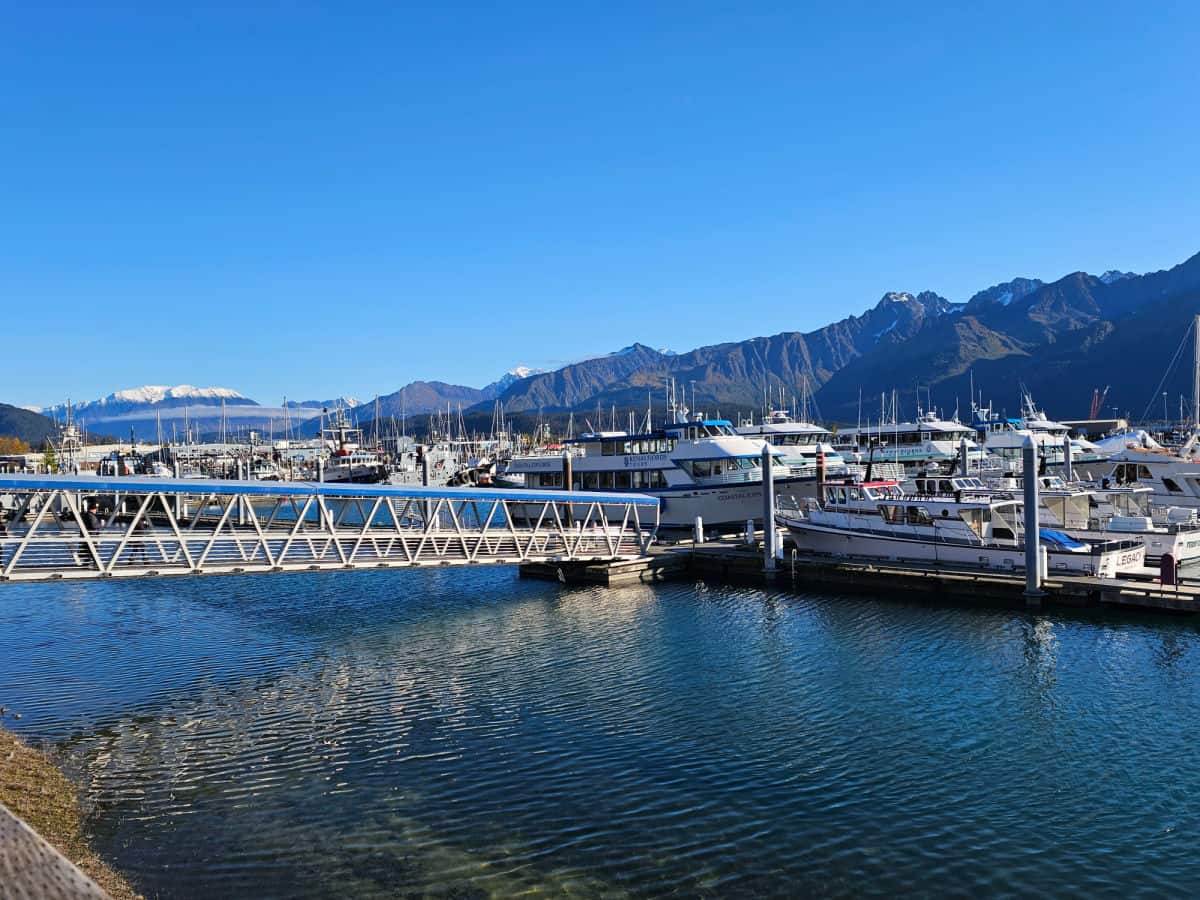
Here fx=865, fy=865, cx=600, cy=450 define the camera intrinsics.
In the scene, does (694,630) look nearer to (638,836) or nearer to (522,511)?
(638,836)

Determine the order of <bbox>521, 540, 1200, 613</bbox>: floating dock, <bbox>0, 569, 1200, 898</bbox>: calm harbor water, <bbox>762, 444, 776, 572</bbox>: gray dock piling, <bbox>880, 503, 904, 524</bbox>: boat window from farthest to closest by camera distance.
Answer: <bbox>762, 444, 776, 572</bbox>: gray dock piling
<bbox>880, 503, 904, 524</bbox>: boat window
<bbox>521, 540, 1200, 613</bbox>: floating dock
<bbox>0, 569, 1200, 898</bbox>: calm harbor water

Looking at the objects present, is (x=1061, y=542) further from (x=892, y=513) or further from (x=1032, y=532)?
(x=892, y=513)

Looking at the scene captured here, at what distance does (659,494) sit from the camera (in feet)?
187

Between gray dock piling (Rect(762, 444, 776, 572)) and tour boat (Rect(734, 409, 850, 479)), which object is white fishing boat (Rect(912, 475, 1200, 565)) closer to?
gray dock piling (Rect(762, 444, 776, 572))

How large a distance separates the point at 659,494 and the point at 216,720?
126 feet

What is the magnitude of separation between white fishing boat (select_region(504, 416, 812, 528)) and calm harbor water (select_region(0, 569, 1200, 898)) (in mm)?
22271

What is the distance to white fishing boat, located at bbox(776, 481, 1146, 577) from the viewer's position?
3381 centimetres

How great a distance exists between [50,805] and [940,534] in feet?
107

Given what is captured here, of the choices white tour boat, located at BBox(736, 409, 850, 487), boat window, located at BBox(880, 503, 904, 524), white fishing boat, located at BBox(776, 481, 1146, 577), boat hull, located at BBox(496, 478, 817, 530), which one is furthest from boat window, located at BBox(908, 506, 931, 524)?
white tour boat, located at BBox(736, 409, 850, 487)

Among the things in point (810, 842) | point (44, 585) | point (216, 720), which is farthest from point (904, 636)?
point (44, 585)

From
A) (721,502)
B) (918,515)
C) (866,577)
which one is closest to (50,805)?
(866,577)

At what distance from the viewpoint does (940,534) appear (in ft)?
122

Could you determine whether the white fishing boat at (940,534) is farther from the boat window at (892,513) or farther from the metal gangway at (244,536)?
the metal gangway at (244,536)

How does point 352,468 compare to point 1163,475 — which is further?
point 352,468
